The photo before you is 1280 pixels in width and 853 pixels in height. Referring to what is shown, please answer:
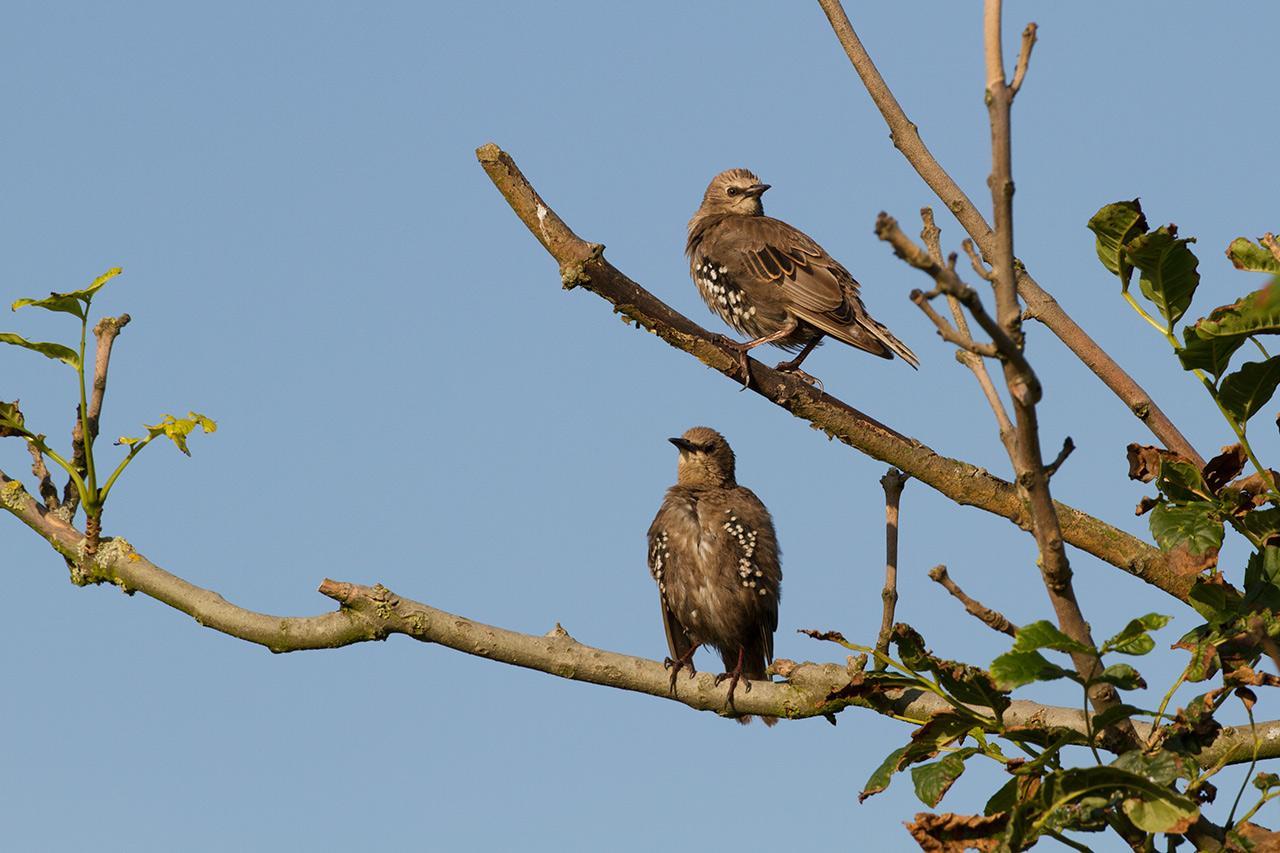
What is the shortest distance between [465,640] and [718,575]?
386 cm

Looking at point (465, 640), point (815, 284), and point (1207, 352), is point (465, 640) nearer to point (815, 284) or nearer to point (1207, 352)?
point (1207, 352)

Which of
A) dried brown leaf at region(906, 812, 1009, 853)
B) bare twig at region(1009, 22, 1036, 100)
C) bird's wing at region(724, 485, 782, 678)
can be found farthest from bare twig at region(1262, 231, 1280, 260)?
bird's wing at region(724, 485, 782, 678)

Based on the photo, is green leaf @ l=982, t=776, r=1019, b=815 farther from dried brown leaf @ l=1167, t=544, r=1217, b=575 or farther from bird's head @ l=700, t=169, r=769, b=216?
bird's head @ l=700, t=169, r=769, b=216

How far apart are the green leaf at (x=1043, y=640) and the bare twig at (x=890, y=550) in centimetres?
119

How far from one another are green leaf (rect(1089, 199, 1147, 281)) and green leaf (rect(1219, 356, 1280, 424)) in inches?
14.9

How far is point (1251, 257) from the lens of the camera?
11.9 ft

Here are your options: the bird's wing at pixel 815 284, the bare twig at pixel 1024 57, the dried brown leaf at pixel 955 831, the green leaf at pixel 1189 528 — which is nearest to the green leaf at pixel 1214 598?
the green leaf at pixel 1189 528

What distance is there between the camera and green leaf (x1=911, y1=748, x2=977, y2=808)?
336 centimetres

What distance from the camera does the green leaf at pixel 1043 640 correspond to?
275 cm

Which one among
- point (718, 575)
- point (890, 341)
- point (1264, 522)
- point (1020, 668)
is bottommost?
point (1020, 668)

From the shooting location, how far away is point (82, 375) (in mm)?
4230

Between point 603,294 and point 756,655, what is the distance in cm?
377

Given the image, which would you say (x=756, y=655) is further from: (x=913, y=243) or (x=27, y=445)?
(x=913, y=243)

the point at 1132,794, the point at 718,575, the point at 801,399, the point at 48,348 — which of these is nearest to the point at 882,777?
the point at 1132,794
